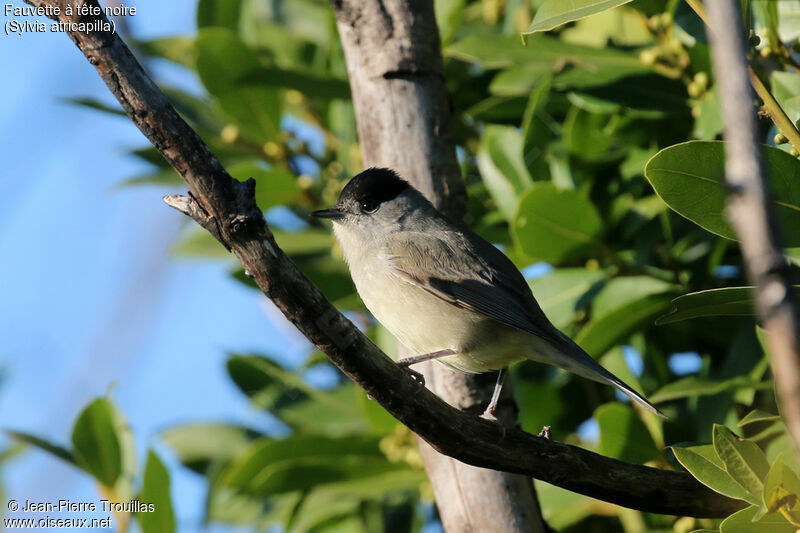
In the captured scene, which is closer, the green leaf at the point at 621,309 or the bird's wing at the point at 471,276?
the green leaf at the point at 621,309

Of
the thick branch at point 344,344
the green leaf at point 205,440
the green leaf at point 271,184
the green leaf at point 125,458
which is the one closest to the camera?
the thick branch at point 344,344

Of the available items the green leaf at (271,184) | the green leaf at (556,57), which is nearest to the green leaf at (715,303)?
the green leaf at (556,57)

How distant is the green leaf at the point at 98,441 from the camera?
281cm

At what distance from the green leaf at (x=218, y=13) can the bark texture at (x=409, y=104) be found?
764 millimetres

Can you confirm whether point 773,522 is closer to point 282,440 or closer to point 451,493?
point 451,493

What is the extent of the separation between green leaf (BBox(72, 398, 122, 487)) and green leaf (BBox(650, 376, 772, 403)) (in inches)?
73.9

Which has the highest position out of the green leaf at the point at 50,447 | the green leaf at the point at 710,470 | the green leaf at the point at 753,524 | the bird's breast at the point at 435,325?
the bird's breast at the point at 435,325

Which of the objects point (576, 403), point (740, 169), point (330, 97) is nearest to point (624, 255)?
point (576, 403)

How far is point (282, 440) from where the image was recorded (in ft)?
10.1

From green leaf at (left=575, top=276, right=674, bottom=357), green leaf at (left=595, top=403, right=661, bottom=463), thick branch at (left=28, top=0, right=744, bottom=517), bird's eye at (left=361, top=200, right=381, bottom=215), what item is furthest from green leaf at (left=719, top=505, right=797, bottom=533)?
bird's eye at (left=361, top=200, right=381, bottom=215)

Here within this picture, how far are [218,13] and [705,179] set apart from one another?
2414 millimetres

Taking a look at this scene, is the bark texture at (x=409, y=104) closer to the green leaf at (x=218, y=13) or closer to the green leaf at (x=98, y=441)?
the green leaf at (x=218, y=13)

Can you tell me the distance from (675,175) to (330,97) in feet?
5.69

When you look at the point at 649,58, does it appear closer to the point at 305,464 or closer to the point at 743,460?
Answer: the point at 743,460
